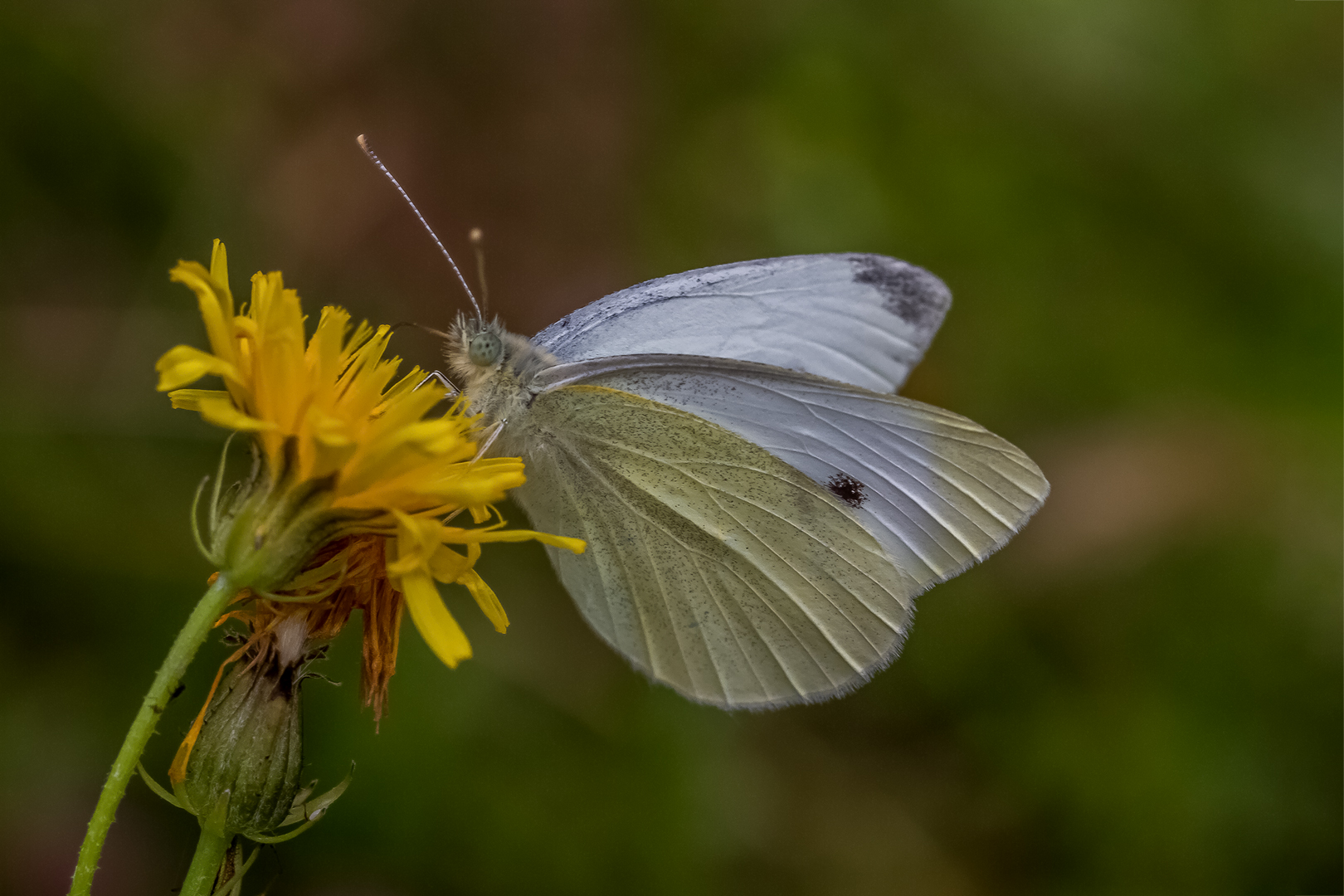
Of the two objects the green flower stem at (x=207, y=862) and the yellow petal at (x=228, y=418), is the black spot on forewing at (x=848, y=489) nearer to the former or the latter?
the yellow petal at (x=228, y=418)

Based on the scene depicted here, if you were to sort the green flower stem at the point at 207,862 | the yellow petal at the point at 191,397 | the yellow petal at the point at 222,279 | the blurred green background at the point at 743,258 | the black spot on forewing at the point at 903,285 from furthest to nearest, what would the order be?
the blurred green background at the point at 743,258 → the black spot on forewing at the point at 903,285 → the yellow petal at the point at 191,397 → the yellow petal at the point at 222,279 → the green flower stem at the point at 207,862

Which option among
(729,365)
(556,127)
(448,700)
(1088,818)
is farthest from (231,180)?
(1088,818)

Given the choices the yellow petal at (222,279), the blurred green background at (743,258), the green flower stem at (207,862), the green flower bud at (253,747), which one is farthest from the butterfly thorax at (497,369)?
the blurred green background at (743,258)

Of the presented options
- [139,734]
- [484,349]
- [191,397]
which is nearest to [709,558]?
[484,349]

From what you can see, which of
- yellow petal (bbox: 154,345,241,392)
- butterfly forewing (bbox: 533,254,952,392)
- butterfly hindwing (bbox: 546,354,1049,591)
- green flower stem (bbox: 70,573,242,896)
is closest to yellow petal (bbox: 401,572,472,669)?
green flower stem (bbox: 70,573,242,896)

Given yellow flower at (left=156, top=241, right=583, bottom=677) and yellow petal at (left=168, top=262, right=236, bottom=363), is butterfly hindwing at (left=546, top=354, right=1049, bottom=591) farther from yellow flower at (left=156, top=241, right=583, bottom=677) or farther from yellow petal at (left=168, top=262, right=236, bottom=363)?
yellow petal at (left=168, top=262, right=236, bottom=363)

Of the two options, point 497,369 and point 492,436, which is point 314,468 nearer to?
point 492,436

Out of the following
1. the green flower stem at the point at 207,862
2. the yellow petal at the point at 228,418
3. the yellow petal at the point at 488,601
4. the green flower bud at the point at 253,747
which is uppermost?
the yellow petal at the point at 228,418
